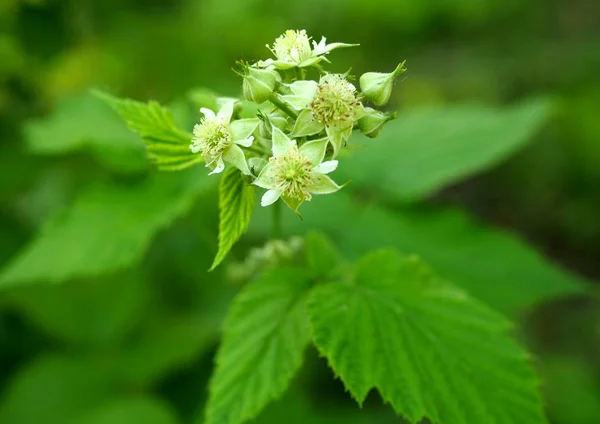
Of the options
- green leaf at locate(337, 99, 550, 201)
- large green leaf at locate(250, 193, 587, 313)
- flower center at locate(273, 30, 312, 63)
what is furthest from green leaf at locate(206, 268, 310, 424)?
green leaf at locate(337, 99, 550, 201)

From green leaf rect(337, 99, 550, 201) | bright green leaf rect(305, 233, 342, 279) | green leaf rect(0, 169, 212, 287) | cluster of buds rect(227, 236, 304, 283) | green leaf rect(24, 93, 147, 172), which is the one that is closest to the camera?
bright green leaf rect(305, 233, 342, 279)

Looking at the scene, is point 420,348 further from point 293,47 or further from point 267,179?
point 293,47

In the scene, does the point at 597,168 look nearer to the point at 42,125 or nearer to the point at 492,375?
the point at 492,375

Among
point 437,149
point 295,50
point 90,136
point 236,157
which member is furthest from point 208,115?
point 437,149

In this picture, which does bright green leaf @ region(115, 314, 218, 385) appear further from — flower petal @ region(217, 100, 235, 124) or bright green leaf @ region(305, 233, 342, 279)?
flower petal @ region(217, 100, 235, 124)

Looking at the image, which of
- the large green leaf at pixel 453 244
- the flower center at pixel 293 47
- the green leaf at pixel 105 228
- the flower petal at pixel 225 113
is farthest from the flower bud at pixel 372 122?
the large green leaf at pixel 453 244
